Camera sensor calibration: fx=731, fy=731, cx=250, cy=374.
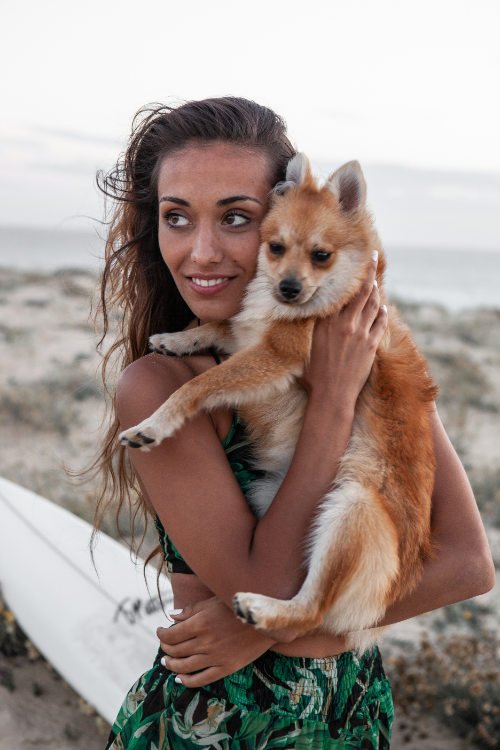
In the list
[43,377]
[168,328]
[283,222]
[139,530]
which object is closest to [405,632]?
[139,530]

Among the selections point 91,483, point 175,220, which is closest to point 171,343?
point 175,220

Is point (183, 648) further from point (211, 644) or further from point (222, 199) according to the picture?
point (222, 199)

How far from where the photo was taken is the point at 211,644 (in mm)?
1863

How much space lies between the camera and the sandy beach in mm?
4262

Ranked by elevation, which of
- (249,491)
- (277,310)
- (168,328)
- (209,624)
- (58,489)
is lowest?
(58,489)

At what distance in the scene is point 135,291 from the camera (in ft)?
8.84

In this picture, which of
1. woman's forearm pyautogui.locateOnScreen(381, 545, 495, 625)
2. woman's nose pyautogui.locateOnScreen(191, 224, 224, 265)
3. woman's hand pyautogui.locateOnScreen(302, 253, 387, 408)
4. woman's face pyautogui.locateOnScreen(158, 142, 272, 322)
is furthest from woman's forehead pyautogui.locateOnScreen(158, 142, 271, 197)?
woman's forearm pyautogui.locateOnScreen(381, 545, 495, 625)

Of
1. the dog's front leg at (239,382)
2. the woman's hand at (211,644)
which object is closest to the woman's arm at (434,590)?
the woman's hand at (211,644)

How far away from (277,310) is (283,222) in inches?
11.1

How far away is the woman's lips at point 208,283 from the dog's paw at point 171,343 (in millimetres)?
304

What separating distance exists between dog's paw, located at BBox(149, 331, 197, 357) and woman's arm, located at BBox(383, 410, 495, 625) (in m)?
0.99

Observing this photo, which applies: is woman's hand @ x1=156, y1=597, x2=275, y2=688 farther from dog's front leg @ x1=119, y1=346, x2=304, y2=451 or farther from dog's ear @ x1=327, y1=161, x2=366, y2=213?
dog's ear @ x1=327, y1=161, x2=366, y2=213

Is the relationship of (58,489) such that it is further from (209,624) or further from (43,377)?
(209,624)

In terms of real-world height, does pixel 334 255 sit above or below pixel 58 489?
above
